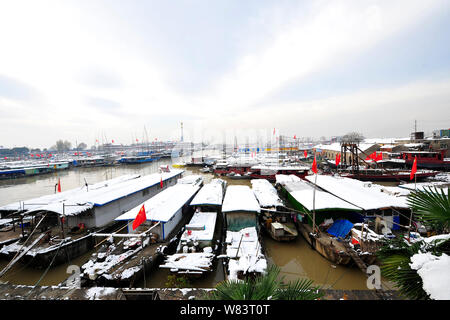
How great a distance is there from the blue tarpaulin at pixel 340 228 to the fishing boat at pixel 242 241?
4.39 m

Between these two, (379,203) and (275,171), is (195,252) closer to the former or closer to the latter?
(379,203)

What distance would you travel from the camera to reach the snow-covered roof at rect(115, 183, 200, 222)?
35.2 ft

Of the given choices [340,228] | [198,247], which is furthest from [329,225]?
[198,247]

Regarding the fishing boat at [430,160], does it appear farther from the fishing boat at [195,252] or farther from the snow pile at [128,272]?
the snow pile at [128,272]

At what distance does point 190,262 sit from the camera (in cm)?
819

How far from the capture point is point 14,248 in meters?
9.86

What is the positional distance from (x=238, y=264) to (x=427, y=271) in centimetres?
662

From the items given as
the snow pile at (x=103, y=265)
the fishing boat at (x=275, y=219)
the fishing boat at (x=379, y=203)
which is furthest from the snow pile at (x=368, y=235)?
the snow pile at (x=103, y=265)

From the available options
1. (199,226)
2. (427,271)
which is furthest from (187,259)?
(427,271)

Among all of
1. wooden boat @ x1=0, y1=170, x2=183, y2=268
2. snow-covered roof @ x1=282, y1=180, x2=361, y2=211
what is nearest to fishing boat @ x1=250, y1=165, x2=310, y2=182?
snow-covered roof @ x1=282, y1=180, x2=361, y2=211

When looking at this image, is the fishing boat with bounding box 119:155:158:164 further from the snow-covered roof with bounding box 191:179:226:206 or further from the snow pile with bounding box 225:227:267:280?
the snow pile with bounding box 225:227:267:280

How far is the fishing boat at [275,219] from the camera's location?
11.1 metres
